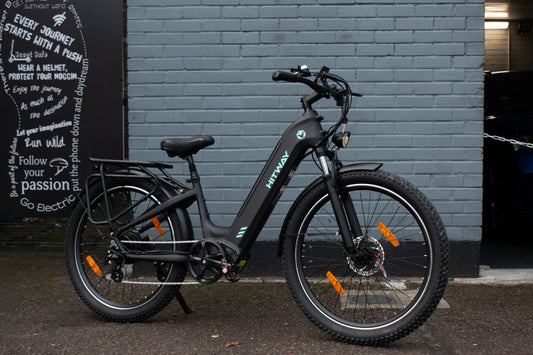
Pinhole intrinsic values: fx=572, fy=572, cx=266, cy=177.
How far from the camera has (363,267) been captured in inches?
123

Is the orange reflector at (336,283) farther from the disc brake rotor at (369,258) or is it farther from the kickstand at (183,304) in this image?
the kickstand at (183,304)

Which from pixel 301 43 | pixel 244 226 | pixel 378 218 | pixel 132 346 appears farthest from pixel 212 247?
pixel 301 43

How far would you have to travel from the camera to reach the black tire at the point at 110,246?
3.49m

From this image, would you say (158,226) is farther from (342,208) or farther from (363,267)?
(363,267)

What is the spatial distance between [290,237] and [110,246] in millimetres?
1161

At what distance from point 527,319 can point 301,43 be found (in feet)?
8.53

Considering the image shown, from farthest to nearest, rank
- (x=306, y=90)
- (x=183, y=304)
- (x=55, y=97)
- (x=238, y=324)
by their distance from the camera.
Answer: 1. (x=55, y=97)
2. (x=306, y=90)
3. (x=183, y=304)
4. (x=238, y=324)

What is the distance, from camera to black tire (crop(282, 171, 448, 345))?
3.00m

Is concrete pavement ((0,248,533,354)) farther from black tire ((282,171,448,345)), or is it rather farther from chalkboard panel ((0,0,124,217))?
chalkboard panel ((0,0,124,217))

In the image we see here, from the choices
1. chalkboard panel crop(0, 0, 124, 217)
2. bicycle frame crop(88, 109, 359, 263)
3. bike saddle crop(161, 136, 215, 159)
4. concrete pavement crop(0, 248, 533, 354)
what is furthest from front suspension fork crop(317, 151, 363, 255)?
chalkboard panel crop(0, 0, 124, 217)

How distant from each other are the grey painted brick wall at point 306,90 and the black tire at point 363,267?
3.15 feet

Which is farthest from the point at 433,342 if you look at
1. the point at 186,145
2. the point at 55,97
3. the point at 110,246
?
the point at 55,97

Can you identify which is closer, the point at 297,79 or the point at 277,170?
the point at 297,79

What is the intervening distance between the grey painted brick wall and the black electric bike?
0.90 m
